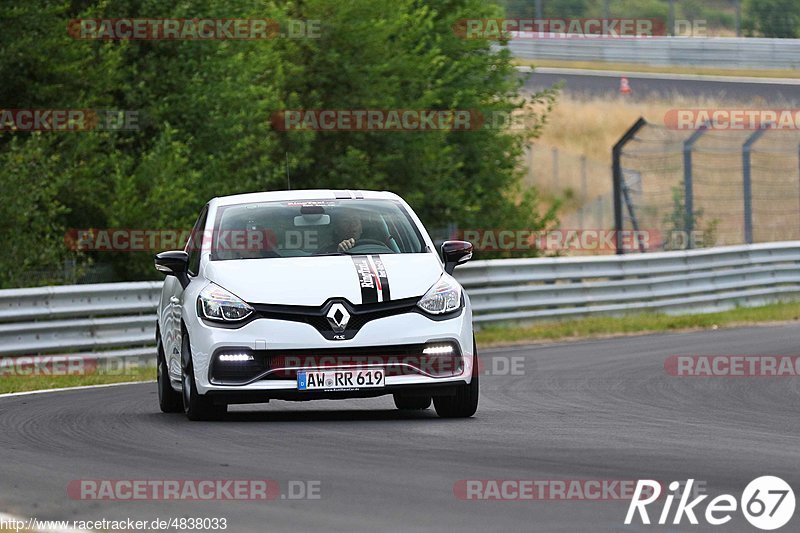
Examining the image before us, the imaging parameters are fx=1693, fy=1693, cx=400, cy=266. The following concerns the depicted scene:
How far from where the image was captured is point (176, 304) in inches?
462

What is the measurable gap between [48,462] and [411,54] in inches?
872

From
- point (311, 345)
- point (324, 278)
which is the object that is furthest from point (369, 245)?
Result: point (311, 345)

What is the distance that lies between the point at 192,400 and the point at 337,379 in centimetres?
107

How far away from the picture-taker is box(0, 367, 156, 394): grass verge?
1573 cm

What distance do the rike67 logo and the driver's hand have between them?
13.5ft

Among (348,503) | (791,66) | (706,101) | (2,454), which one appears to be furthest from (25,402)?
(791,66)

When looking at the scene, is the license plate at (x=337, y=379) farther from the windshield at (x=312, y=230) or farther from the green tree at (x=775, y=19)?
the green tree at (x=775, y=19)

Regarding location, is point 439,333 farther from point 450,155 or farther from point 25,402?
point 450,155

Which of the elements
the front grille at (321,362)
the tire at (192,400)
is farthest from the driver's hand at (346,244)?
the tire at (192,400)

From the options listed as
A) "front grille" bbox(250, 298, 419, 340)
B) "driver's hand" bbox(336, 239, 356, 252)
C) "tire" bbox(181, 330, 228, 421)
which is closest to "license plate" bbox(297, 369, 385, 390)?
"front grille" bbox(250, 298, 419, 340)

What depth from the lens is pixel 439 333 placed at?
10625 mm

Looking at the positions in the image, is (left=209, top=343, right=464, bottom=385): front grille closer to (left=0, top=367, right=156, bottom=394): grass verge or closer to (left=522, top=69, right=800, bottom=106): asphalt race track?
(left=0, top=367, right=156, bottom=394): grass verge

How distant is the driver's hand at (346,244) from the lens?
11.3 meters

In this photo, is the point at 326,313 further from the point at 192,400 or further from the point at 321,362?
the point at 192,400
